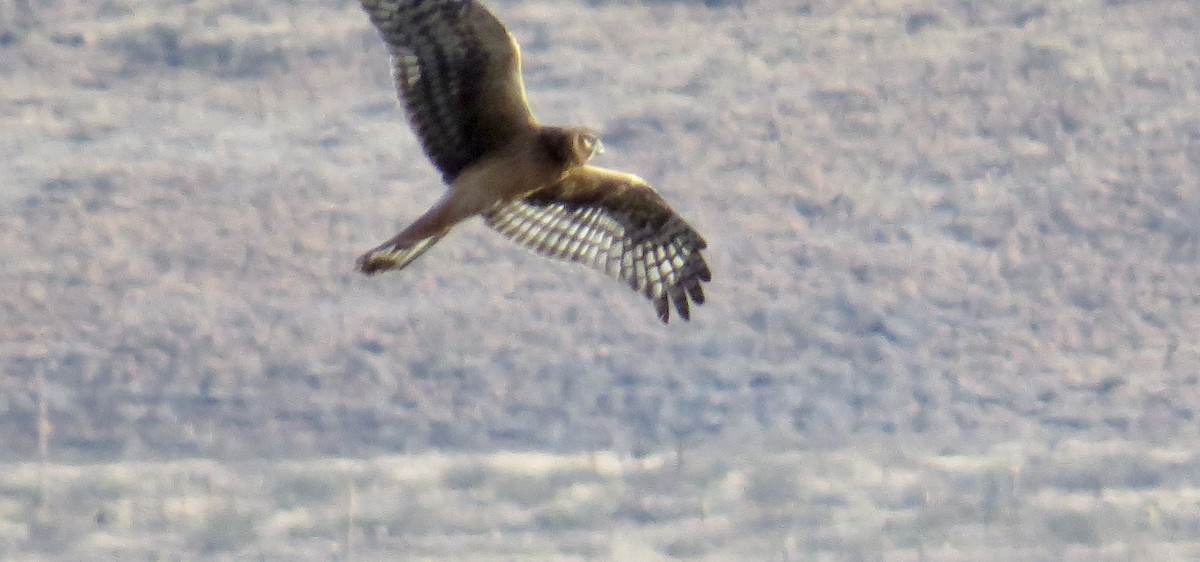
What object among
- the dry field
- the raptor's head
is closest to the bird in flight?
the raptor's head

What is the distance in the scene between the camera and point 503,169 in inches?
296

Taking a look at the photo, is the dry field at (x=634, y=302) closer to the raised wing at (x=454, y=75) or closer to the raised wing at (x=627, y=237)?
the raised wing at (x=627, y=237)

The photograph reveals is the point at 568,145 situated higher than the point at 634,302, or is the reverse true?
the point at 568,145

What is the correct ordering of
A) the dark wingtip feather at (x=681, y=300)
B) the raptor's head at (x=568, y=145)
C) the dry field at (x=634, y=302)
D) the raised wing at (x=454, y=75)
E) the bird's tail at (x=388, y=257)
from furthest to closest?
the dry field at (x=634, y=302) < the dark wingtip feather at (x=681, y=300) < the raptor's head at (x=568, y=145) < the raised wing at (x=454, y=75) < the bird's tail at (x=388, y=257)

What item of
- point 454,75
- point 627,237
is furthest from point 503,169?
point 627,237

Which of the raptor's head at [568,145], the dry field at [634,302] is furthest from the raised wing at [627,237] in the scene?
the dry field at [634,302]

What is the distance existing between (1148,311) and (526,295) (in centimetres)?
459

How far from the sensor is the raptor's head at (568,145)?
747 centimetres

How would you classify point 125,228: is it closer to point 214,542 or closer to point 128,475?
point 128,475

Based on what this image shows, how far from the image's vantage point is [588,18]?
22.0 meters

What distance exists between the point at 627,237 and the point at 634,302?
9287mm

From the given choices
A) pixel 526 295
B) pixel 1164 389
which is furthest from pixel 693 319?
pixel 1164 389

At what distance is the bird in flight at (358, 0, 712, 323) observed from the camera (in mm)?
7328

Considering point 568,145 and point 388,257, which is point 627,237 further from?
point 388,257
